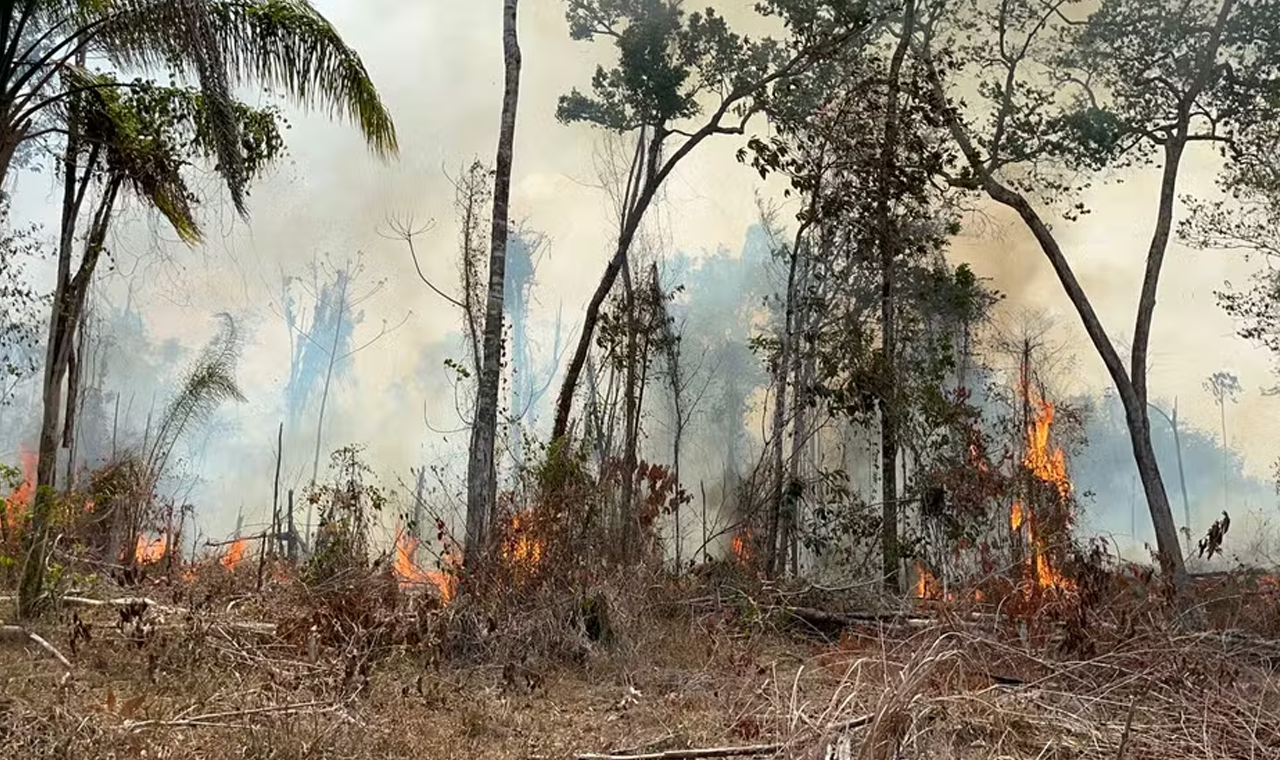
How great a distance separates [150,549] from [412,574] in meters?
3.04

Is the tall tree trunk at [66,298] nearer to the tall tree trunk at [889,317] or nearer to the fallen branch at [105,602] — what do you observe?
the fallen branch at [105,602]

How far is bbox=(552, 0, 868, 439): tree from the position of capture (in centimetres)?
1143

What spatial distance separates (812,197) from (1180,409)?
9.76 meters

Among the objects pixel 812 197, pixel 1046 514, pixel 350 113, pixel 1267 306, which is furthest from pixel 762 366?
pixel 350 113

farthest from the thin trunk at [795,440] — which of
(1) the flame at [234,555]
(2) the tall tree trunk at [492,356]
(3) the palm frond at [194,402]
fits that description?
(3) the palm frond at [194,402]

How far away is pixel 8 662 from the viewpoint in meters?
4.60

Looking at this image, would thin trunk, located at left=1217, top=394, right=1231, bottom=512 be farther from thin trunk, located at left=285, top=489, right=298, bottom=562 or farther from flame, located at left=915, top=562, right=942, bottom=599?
thin trunk, located at left=285, top=489, right=298, bottom=562

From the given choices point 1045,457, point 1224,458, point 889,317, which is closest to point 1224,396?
point 1224,458

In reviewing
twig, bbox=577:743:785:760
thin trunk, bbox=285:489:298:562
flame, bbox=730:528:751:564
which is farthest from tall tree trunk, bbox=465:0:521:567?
thin trunk, bbox=285:489:298:562

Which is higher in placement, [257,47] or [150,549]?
[257,47]

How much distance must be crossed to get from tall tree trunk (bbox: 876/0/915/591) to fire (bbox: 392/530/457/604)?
16.5 feet

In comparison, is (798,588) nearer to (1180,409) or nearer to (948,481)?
(948,481)

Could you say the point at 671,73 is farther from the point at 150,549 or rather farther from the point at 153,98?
the point at 150,549

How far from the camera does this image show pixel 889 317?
10.9 meters
